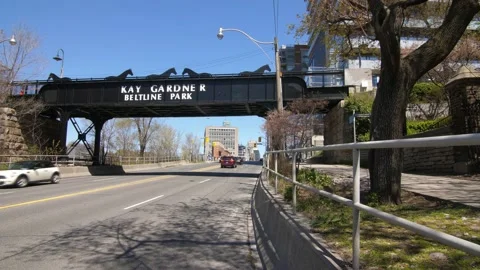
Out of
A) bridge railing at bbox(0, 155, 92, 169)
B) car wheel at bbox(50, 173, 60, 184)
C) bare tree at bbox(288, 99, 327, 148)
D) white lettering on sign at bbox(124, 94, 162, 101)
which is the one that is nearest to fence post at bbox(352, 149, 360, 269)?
car wheel at bbox(50, 173, 60, 184)

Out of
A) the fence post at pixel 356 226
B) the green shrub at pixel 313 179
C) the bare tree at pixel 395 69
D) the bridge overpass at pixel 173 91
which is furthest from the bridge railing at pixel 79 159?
the fence post at pixel 356 226

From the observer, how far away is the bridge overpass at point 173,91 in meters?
31.7

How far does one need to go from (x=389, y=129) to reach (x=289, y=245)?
3842 millimetres

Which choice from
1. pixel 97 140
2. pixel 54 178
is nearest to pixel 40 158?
pixel 97 140

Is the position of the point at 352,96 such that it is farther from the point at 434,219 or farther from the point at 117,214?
the point at 434,219

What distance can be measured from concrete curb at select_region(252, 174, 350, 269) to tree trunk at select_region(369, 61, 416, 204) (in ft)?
6.29

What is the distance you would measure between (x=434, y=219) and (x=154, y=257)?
14.6 feet

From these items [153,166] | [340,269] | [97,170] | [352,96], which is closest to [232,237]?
[340,269]

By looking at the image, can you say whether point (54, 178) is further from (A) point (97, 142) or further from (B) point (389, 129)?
(B) point (389, 129)

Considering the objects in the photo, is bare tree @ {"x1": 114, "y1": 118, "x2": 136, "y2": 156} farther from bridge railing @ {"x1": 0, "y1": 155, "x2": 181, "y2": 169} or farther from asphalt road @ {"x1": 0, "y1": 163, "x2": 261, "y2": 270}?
asphalt road @ {"x1": 0, "y1": 163, "x2": 261, "y2": 270}

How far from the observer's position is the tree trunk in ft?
25.0

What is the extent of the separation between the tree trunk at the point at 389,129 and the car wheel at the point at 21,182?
19.0 meters

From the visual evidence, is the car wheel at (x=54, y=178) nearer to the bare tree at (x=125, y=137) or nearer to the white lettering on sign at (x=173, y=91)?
the white lettering on sign at (x=173, y=91)

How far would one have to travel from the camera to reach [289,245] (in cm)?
534
